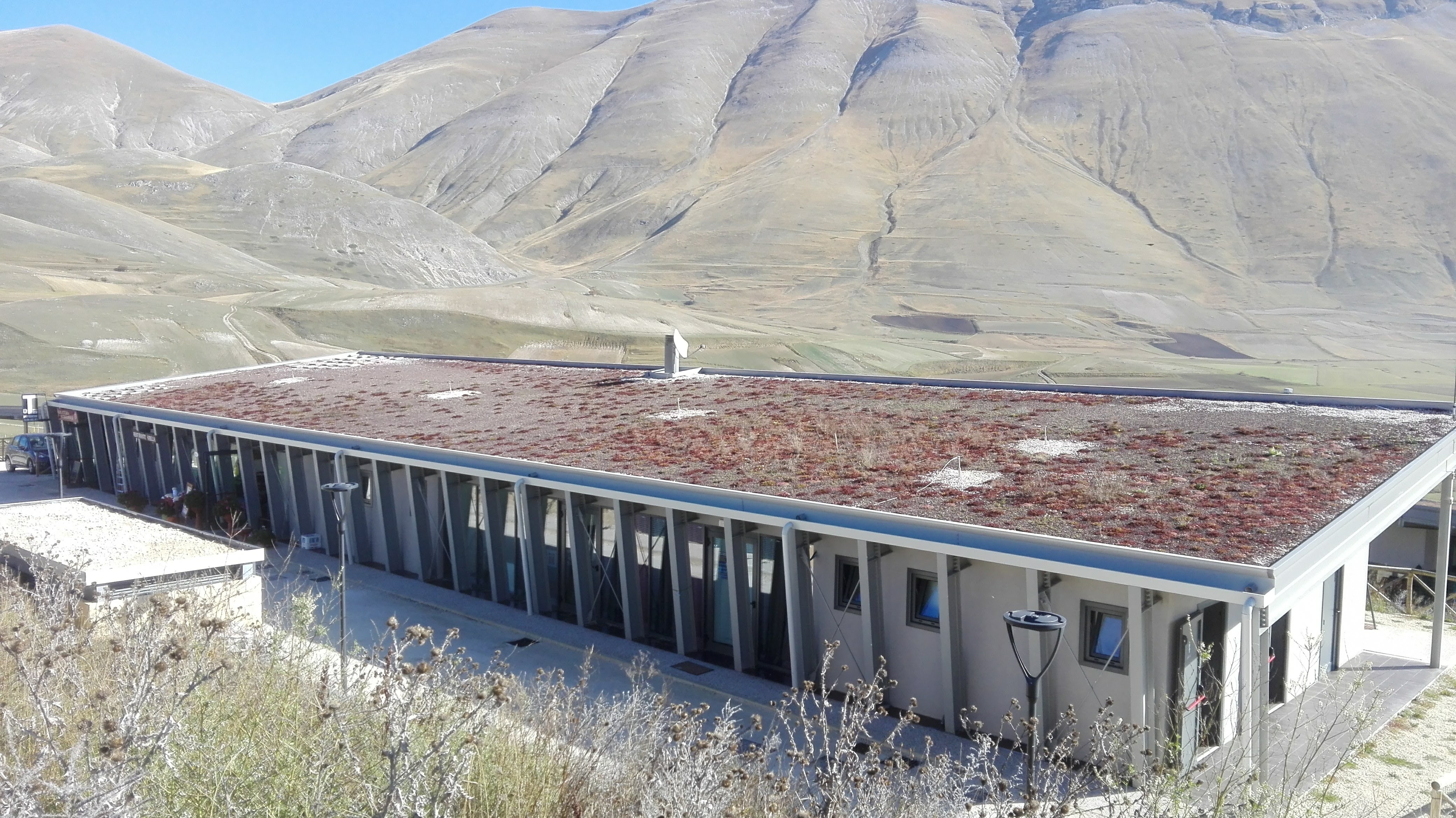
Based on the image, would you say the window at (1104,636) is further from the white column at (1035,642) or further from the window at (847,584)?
the window at (847,584)

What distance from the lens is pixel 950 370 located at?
6506cm

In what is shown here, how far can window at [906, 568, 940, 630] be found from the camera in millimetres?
12188

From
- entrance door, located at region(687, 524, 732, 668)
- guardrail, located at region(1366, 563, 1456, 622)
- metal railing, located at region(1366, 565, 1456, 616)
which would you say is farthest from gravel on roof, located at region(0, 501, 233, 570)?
guardrail, located at region(1366, 563, 1456, 622)

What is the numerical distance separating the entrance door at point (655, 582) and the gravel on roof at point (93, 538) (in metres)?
5.32

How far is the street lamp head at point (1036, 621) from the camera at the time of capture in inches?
306

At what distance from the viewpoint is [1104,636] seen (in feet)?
36.0

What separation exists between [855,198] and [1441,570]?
11320 centimetres

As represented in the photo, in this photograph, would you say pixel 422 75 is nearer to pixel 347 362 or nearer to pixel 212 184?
pixel 212 184

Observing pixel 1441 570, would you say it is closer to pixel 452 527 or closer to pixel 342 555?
pixel 342 555

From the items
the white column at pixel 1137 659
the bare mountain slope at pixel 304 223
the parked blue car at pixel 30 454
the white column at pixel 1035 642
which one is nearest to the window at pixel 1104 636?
the white column at pixel 1137 659

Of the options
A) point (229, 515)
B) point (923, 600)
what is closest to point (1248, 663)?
point (923, 600)

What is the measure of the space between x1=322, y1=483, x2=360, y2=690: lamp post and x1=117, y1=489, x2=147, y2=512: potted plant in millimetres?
6460

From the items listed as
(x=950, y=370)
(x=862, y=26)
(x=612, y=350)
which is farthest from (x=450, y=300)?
(x=862, y=26)

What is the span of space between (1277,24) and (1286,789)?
7345 inches
